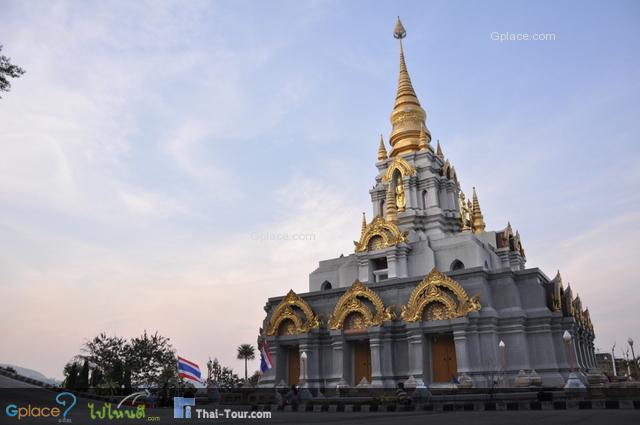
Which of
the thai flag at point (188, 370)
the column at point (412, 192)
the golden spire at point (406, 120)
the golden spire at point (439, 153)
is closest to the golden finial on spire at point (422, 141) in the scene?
the golden spire at point (406, 120)

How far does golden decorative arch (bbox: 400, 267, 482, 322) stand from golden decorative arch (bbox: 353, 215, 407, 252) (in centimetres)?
641

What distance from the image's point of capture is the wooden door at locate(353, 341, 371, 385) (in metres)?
32.8

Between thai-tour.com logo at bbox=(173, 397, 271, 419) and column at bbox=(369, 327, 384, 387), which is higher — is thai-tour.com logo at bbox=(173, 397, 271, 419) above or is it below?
below

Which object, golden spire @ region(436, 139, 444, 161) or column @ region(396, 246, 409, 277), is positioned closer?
column @ region(396, 246, 409, 277)

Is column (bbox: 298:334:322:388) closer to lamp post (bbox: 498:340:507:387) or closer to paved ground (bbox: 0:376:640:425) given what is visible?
lamp post (bbox: 498:340:507:387)

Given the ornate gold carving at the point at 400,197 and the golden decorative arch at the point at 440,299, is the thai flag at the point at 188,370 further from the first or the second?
the ornate gold carving at the point at 400,197

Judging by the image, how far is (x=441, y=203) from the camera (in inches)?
1665

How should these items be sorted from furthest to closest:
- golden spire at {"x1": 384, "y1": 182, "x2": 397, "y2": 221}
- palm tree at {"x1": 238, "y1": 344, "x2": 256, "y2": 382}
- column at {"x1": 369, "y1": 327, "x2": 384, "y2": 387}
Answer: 1. palm tree at {"x1": 238, "y1": 344, "x2": 256, "y2": 382}
2. golden spire at {"x1": 384, "y1": 182, "x2": 397, "y2": 221}
3. column at {"x1": 369, "y1": 327, "x2": 384, "y2": 387}

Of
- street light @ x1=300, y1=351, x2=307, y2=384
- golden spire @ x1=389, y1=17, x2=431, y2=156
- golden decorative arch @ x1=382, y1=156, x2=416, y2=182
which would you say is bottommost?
street light @ x1=300, y1=351, x2=307, y2=384

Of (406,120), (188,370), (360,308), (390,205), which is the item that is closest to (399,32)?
(406,120)

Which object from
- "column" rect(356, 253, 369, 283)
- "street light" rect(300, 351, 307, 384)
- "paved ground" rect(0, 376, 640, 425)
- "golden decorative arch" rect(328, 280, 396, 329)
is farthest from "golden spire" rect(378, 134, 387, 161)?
"paved ground" rect(0, 376, 640, 425)

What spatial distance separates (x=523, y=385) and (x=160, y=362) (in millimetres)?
37693

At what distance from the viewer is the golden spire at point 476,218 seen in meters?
43.3

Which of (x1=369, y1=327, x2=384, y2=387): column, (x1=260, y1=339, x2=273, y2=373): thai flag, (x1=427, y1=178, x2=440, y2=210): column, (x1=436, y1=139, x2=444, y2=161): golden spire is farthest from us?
(x1=436, y1=139, x2=444, y2=161): golden spire
